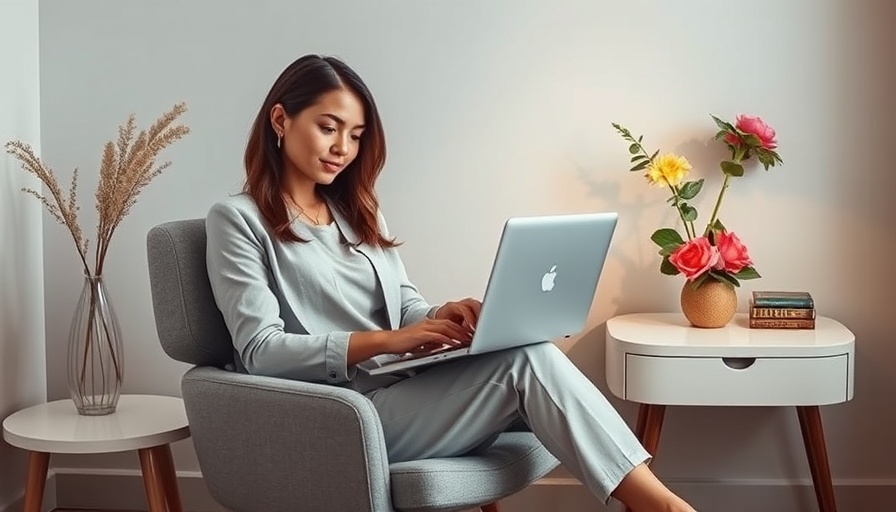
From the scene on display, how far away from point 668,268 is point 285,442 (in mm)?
1143

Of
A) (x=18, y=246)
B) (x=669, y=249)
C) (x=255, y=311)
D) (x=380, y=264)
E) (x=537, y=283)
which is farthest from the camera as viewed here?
(x=18, y=246)

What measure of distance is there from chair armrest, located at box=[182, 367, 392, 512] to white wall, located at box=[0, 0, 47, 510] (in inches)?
33.1

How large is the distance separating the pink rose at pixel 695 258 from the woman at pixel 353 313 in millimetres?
627

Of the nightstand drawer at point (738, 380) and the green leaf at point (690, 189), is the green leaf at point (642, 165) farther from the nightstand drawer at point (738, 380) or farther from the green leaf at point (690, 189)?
the nightstand drawer at point (738, 380)

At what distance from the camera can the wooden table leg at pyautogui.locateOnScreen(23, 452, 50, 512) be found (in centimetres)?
262

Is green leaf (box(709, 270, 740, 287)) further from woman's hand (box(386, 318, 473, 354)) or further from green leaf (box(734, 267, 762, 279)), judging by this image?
woman's hand (box(386, 318, 473, 354))

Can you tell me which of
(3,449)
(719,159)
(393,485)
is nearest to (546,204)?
(719,159)

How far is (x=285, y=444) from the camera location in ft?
7.13

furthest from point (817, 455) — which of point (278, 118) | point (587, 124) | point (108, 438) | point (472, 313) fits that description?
point (108, 438)

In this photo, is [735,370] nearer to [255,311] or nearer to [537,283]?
[537,283]

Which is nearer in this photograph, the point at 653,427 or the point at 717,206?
the point at 653,427

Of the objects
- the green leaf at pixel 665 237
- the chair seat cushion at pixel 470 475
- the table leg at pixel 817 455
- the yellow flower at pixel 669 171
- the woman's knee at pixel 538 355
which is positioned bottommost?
the table leg at pixel 817 455

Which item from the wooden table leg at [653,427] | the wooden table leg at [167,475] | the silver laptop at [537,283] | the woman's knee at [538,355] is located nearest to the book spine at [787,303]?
the wooden table leg at [653,427]

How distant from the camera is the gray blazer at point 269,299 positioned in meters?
2.27
